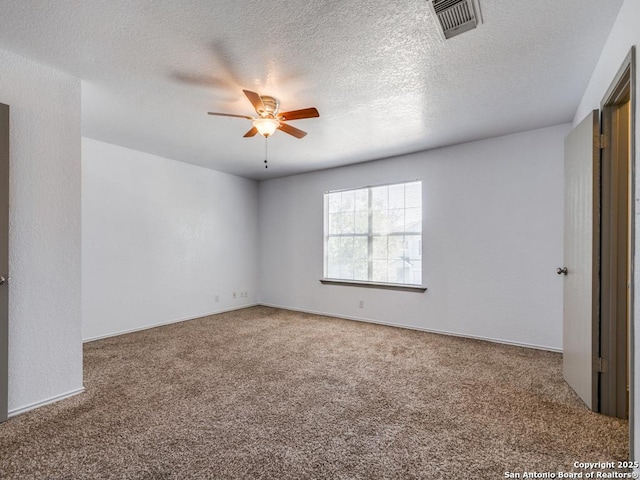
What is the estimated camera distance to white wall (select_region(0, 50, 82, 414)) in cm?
216

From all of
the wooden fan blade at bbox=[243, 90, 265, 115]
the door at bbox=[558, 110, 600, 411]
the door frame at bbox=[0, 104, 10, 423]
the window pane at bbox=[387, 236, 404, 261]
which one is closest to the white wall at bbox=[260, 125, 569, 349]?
the window pane at bbox=[387, 236, 404, 261]

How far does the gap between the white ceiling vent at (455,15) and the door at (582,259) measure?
1127 millimetres

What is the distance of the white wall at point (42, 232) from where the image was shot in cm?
216

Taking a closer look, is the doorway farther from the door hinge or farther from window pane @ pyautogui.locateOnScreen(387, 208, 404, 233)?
window pane @ pyautogui.locateOnScreen(387, 208, 404, 233)

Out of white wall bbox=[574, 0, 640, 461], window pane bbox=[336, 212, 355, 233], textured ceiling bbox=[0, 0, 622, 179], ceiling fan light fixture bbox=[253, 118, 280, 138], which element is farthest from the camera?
window pane bbox=[336, 212, 355, 233]

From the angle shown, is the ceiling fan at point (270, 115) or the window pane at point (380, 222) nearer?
the ceiling fan at point (270, 115)

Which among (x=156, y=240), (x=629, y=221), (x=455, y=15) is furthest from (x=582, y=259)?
(x=156, y=240)

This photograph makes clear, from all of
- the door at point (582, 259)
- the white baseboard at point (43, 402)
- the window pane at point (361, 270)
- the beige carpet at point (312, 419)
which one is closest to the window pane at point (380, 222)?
the window pane at point (361, 270)

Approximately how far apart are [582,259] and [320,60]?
2396 mm

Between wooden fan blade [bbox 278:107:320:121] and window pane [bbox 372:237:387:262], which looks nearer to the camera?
wooden fan blade [bbox 278:107:320:121]

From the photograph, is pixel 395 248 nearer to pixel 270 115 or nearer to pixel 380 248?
pixel 380 248

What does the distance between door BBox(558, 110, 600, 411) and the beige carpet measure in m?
0.24

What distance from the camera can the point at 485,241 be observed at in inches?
152

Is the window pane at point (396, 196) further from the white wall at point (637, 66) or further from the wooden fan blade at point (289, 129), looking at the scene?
the white wall at point (637, 66)
